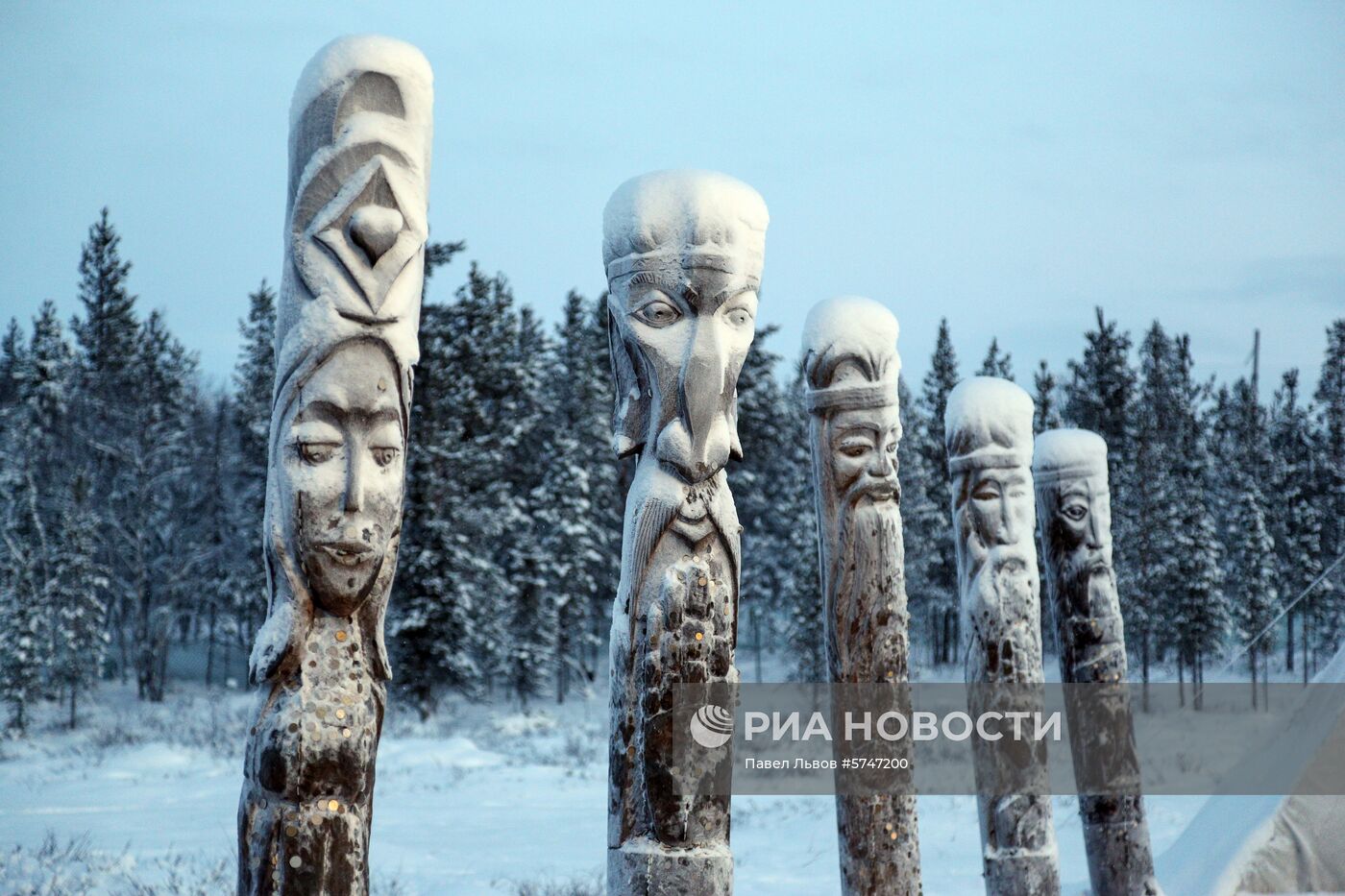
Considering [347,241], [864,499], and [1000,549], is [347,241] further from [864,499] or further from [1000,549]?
[1000,549]

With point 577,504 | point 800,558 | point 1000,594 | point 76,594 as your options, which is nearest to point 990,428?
point 1000,594

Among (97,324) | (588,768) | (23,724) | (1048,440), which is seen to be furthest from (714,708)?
(97,324)

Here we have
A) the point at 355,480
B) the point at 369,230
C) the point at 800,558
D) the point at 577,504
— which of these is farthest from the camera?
the point at 577,504

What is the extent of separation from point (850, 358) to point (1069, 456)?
3115 millimetres

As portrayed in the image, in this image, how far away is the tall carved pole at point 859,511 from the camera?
6.74 metres

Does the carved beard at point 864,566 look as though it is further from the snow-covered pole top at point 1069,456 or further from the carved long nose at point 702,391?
the snow-covered pole top at point 1069,456

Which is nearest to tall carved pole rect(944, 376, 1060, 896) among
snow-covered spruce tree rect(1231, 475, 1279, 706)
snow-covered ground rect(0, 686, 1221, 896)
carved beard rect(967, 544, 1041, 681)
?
carved beard rect(967, 544, 1041, 681)

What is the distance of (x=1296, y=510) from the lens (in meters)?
34.5

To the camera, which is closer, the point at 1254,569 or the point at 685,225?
the point at 685,225

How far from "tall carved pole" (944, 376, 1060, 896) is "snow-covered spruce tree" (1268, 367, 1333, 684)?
25.4 m

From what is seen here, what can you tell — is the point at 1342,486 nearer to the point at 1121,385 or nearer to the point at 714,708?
the point at 1121,385

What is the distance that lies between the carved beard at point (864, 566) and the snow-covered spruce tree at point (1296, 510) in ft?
89.4

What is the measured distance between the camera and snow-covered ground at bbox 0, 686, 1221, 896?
Answer: 9.00 m

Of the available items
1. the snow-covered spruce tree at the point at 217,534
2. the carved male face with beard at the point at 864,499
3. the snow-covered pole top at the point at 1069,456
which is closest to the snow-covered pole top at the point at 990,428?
the snow-covered pole top at the point at 1069,456
